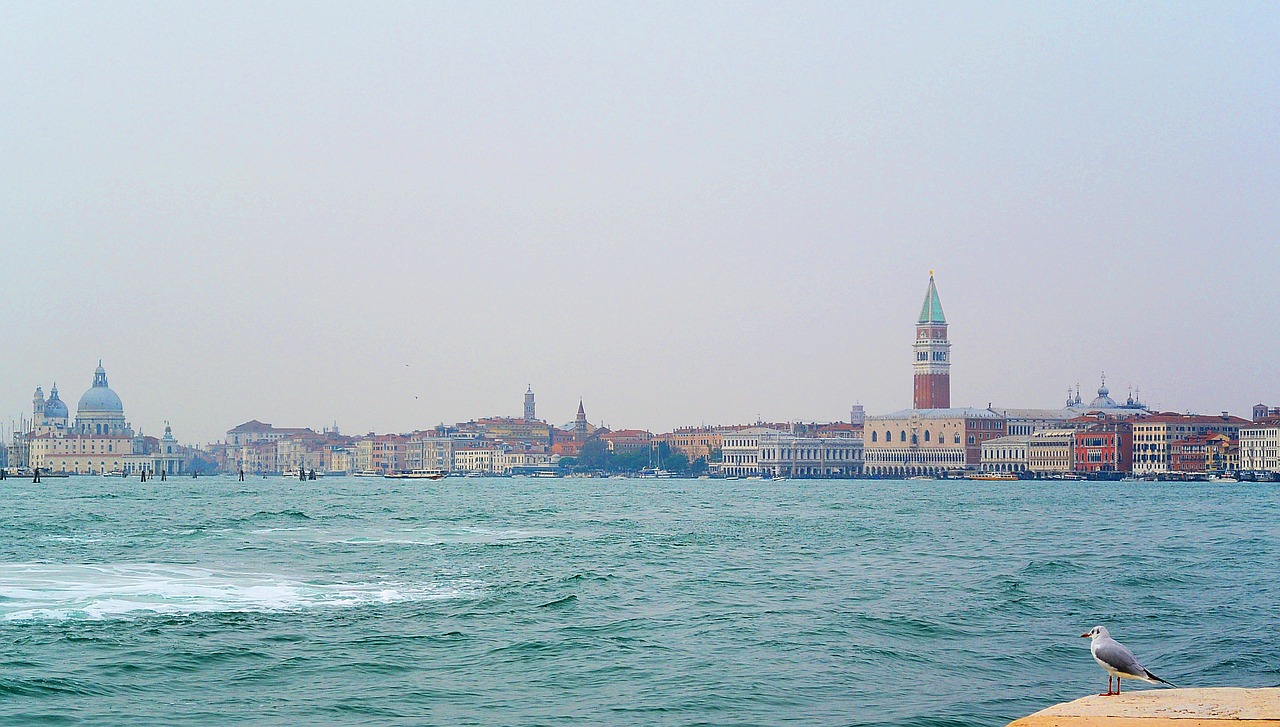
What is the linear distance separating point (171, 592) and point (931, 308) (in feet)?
475

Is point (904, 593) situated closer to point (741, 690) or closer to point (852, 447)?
point (741, 690)

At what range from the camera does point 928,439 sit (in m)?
144

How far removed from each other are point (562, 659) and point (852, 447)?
14138 centimetres

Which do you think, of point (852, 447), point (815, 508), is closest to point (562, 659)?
point (815, 508)

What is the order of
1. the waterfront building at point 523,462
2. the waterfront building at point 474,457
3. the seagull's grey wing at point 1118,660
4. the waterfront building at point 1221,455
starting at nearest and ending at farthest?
the seagull's grey wing at point 1118,660 < the waterfront building at point 1221,455 < the waterfront building at point 523,462 < the waterfront building at point 474,457

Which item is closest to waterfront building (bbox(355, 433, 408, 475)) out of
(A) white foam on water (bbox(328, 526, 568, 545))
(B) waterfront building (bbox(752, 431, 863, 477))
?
(B) waterfront building (bbox(752, 431, 863, 477))

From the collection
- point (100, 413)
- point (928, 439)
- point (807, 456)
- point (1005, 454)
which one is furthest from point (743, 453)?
point (100, 413)

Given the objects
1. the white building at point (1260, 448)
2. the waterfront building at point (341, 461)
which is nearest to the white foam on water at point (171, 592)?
the white building at point (1260, 448)

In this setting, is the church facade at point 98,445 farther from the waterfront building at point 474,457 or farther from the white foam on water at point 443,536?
the white foam on water at point 443,536

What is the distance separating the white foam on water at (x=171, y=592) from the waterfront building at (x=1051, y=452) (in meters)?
114

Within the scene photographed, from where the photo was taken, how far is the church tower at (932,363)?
511 feet

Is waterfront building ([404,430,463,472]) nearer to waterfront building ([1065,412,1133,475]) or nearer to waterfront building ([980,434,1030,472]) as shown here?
waterfront building ([980,434,1030,472])

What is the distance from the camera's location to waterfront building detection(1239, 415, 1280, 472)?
355 feet

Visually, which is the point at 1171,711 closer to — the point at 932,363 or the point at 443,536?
the point at 443,536
